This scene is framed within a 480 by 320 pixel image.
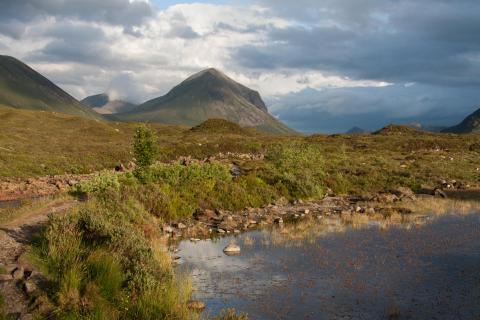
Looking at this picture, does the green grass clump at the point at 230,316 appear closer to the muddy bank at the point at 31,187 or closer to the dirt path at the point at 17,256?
the dirt path at the point at 17,256

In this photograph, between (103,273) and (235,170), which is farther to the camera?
(235,170)

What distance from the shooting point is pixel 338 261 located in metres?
24.2

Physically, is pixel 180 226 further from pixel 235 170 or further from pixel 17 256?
pixel 235 170

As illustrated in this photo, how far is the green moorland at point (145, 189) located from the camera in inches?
650

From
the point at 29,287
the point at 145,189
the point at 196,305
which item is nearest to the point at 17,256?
the point at 29,287

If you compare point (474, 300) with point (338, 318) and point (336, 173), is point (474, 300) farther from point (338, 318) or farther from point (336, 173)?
point (336, 173)

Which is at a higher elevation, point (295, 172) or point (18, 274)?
point (295, 172)

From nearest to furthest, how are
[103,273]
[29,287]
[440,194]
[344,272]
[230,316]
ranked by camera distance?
[29,287] → [230,316] → [103,273] → [344,272] → [440,194]

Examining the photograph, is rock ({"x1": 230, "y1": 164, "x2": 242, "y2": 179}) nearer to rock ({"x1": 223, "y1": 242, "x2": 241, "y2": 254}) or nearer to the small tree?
the small tree

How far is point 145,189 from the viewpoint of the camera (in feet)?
120

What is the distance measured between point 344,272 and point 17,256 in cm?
1385

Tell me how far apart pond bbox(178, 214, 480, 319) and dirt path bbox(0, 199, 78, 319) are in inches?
249

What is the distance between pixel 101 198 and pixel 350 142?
86969 mm

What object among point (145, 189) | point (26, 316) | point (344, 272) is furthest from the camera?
point (145, 189)
